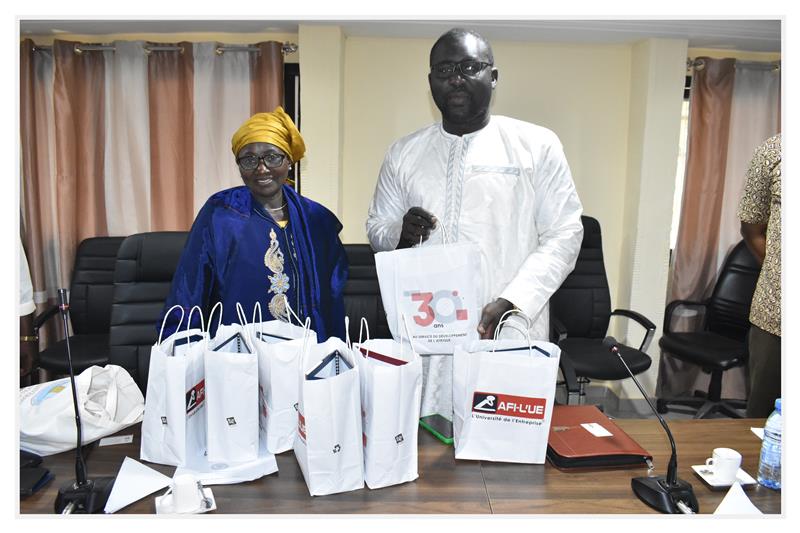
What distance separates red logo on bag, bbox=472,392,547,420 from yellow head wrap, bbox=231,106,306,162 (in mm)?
1043

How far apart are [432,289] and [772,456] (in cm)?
85

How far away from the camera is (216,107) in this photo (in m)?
3.39

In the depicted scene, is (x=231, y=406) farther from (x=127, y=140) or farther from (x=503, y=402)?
(x=127, y=140)

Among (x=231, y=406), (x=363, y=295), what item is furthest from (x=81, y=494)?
(x=363, y=295)

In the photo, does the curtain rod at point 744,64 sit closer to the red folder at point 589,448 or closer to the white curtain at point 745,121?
the white curtain at point 745,121

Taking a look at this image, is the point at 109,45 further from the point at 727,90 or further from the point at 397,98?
the point at 727,90

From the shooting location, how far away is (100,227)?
11.4ft

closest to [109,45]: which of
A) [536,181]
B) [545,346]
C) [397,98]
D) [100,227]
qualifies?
[100,227]

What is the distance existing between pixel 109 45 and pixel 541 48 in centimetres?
251

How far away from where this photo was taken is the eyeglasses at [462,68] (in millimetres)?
1739

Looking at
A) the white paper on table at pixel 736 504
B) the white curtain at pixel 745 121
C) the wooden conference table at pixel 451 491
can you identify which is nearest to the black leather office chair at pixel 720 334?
the white curtain at pixel 745 121

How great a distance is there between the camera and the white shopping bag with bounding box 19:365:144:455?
1.32 metres

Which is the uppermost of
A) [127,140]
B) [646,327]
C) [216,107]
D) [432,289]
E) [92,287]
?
[216,107]

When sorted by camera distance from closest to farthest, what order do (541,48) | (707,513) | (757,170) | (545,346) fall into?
(707,513), (545,346), (757,170), (541,48)
